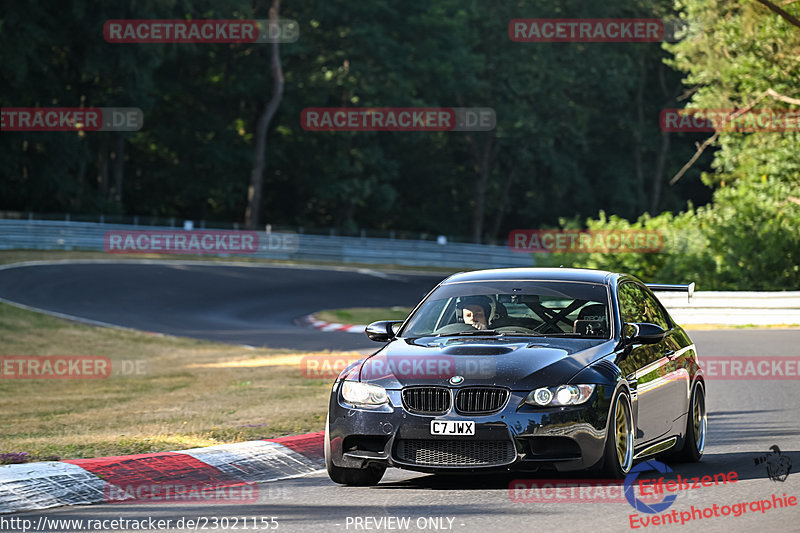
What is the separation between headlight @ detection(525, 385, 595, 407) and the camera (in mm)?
7809

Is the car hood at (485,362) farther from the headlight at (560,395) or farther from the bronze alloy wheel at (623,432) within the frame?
the bronze alloy wheel at (623,432)

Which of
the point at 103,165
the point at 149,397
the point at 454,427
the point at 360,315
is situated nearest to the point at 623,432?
the point at 454,427

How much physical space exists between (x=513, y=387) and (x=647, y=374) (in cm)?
153

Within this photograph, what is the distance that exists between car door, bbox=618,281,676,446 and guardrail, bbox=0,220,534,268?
39.1 meters

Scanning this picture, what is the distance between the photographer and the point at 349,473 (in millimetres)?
8422

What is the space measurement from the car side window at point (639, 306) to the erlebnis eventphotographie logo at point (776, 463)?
131 cm

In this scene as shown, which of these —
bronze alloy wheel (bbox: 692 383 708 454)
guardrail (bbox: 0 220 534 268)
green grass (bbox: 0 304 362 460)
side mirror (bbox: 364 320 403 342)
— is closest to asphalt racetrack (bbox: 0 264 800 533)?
bronze alloy wheel (bbox: 692 383 708 454)

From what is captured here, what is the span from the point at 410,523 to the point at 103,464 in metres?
2.61

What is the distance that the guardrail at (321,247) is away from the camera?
154 ft

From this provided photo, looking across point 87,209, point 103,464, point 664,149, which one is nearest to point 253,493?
point 103,464

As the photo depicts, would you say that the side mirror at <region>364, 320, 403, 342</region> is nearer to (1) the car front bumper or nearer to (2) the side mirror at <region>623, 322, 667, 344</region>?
(1) the car front bumper

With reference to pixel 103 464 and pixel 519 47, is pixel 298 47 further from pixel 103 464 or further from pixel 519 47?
pixel 103 464

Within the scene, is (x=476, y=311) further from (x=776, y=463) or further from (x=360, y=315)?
(x=360, y=315)

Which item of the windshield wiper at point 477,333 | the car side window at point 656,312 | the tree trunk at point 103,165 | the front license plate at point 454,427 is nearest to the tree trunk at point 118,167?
the tree trunk at point 103,165
